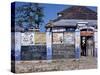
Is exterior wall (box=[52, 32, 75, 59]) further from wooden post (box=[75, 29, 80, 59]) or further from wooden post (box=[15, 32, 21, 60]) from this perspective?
wooden post (box=[15, 32, 21, 60])

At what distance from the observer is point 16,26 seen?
264 cm

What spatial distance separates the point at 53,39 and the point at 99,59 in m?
0.71

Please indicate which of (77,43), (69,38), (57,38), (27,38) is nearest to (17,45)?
(27,38)

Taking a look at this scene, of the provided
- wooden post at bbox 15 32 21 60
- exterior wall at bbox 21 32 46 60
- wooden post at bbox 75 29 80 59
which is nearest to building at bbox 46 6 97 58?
wooden post at bbox 75 29 80 59

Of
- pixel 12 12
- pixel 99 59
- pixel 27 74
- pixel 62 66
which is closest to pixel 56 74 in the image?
pixel 62 66

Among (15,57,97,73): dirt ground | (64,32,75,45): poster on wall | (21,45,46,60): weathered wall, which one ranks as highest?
(64,32,75,45): poster on wall

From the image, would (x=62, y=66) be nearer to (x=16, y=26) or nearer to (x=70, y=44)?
(x=70, y=44)

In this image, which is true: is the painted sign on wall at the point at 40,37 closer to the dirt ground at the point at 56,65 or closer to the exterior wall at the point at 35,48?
the exterior wall at the point at 35,48

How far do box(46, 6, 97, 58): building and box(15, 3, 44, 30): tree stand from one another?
0.14m

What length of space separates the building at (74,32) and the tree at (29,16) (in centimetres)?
14

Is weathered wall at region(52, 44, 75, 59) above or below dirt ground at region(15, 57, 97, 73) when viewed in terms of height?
above

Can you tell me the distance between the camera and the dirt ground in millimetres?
2688

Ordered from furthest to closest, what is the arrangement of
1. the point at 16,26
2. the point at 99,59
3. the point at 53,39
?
the point at 99,59, the point at 53,39, the point at 16,26

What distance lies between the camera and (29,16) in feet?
8.87
